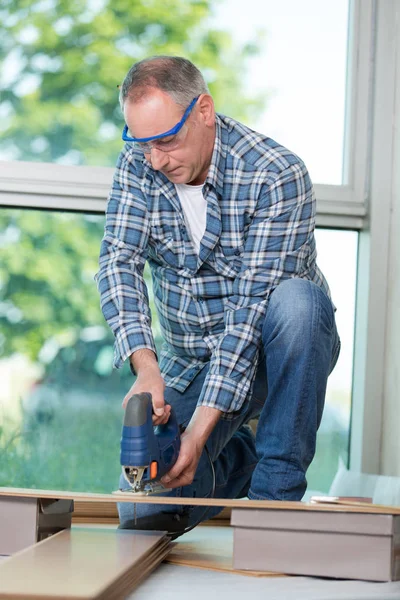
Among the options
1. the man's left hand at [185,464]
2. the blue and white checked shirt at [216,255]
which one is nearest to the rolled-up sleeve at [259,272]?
the blue and white checked shirt at [216,255]

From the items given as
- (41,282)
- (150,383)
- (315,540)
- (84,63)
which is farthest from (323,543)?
(84,63)

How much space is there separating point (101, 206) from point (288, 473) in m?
1.31

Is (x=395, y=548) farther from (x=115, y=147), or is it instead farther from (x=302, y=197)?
(x=115, y=147)

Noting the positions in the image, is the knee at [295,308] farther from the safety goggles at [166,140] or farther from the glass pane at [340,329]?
the glass pane at [340,329]

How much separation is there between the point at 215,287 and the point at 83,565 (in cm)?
96

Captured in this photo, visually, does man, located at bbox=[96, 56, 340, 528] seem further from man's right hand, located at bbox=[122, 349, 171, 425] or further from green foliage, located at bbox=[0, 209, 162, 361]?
green foliage, located at bbox=[0, 209, 162, 361]

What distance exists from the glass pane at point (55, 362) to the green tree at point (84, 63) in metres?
0.26

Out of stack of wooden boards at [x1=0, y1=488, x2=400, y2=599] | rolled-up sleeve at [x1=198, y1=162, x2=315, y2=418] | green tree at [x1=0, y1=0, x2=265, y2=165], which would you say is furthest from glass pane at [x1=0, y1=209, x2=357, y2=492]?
stack of wooden boards at [x1=0, y1=488, x2=400, y2=599]

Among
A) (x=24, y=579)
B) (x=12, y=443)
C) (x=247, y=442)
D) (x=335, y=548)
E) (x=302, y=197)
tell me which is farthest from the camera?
(x=12, y=443)

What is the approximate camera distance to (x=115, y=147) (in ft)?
8.92

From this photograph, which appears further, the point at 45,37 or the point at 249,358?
the point at 45,37

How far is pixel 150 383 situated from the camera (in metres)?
1.66

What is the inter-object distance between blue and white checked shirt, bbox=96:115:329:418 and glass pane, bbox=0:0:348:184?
76 cm

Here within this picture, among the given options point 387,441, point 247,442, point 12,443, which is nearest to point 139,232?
point 247,442
